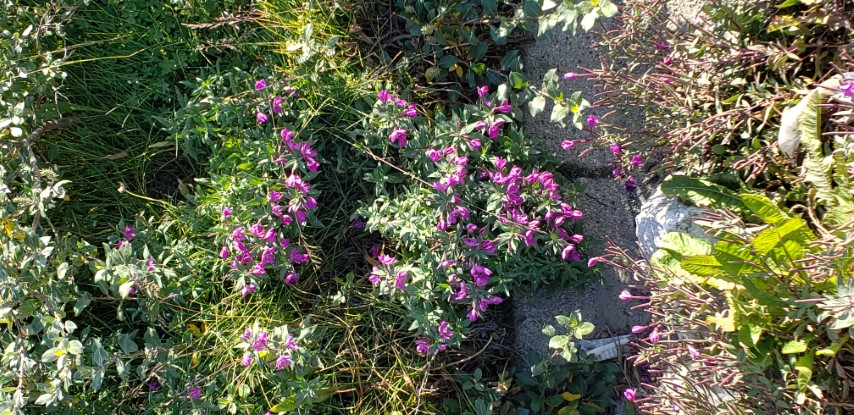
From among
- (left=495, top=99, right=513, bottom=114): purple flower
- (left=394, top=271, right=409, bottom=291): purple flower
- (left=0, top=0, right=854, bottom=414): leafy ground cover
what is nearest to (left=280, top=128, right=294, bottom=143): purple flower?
(left=0, top=0, right=854, bottom=414): leafy ground cover

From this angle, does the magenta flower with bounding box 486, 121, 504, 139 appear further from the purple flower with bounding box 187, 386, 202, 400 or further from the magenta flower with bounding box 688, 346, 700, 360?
the purple flower with bounding box 187, 386, 202, 400

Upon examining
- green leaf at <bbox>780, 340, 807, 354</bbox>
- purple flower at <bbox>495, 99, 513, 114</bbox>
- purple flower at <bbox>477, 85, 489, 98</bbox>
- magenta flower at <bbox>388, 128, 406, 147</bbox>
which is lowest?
green leaf at <bbox>780, 340, 807, 354</bbox>

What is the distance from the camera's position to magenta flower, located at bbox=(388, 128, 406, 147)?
2430 mm

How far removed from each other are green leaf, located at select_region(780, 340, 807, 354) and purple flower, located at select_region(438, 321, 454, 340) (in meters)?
1.09

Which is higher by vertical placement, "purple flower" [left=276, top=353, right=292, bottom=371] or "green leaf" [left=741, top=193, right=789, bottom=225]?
"green leaf" [left=741, top=193, right=789, bottom=225]

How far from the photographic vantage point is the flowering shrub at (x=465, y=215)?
7.81ft

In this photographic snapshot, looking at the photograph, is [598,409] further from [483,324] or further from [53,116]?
[53,116]

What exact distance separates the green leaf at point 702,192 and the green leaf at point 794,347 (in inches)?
17.5

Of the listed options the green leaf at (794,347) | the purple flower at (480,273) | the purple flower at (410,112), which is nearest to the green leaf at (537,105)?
the purple flower at (410,112)

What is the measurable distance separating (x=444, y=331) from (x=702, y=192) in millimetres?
1011

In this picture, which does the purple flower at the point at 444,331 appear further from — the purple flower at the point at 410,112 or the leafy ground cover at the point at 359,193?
the purple flower at the point at 410,112

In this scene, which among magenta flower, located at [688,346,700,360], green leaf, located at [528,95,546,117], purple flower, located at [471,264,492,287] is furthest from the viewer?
purple flower, located at [471,264,492,287]

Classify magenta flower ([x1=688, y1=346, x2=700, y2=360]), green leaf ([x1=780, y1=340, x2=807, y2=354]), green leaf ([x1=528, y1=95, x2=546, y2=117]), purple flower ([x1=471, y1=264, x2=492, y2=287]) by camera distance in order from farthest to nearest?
purple flower ([x1=471, y1=264, x2=492, y2=287])
green leaf ([x1=528, y1=95, x2=546, y2=117])
magenta flower ([x1=688, y1=346, x2=700, y2=360])
green leaf ([x1=780, y1=340, x2=807, y2=354])

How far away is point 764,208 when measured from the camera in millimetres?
1935
